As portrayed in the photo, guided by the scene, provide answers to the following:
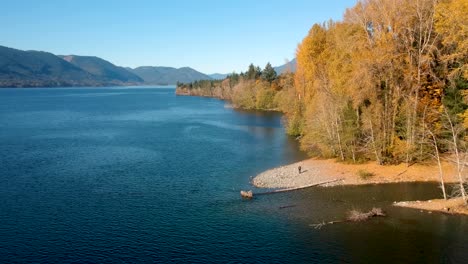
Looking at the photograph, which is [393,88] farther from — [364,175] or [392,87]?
[364,175]

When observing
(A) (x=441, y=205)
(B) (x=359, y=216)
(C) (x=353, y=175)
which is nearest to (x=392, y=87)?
(C) (x=353, y=175)

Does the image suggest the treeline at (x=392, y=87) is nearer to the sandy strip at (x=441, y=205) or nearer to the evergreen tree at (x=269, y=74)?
the sandy strip at (x=441, y=205)

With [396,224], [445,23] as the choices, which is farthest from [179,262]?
[445,23]

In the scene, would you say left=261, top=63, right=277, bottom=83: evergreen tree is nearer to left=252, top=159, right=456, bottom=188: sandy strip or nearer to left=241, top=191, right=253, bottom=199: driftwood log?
left=252, top=159, right=456, bottom=188: sandy strip

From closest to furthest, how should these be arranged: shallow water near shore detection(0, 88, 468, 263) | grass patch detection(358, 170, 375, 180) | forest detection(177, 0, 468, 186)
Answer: shallow water near shore detection(0, 88, 468, 263), forest detection(177, 0, 468, 186), grass patch detection(358, 170, 375, 180)

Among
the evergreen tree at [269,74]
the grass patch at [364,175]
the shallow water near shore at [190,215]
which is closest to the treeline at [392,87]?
the grass patch at [364,175]

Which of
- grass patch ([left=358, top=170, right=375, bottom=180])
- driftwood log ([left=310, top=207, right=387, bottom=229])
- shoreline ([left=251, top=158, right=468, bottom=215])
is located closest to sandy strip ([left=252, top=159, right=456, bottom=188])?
shoreline ([left=251, top=158, right=468, bottom=215])
